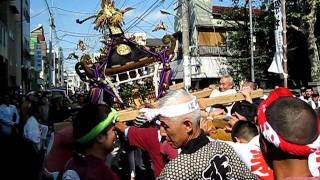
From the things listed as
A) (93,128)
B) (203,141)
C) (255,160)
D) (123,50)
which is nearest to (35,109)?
(123,50)

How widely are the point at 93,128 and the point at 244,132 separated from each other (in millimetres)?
1663

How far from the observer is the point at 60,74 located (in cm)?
10306

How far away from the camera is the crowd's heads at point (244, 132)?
4.50 meters

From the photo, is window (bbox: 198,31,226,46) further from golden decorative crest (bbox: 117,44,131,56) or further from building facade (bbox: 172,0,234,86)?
golden decorative crest (bbox: 117,44,131,56)

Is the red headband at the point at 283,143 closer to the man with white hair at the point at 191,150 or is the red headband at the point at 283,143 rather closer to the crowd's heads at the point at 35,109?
the man with white hair at the point at 191,150

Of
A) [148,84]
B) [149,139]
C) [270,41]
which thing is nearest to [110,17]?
[148,84]

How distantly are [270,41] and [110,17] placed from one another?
72.8 feet

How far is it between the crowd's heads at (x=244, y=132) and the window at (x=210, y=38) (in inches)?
1375

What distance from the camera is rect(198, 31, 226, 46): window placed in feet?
129

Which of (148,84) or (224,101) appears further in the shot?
(148,84)

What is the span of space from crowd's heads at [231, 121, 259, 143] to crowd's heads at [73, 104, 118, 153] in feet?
4.86

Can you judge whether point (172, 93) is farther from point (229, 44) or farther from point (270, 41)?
point (229, 44)

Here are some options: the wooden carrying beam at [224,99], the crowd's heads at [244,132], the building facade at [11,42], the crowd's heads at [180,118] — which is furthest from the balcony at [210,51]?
the crowd's heads at [180,118]

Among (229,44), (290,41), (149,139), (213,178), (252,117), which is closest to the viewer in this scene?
(213,178)
